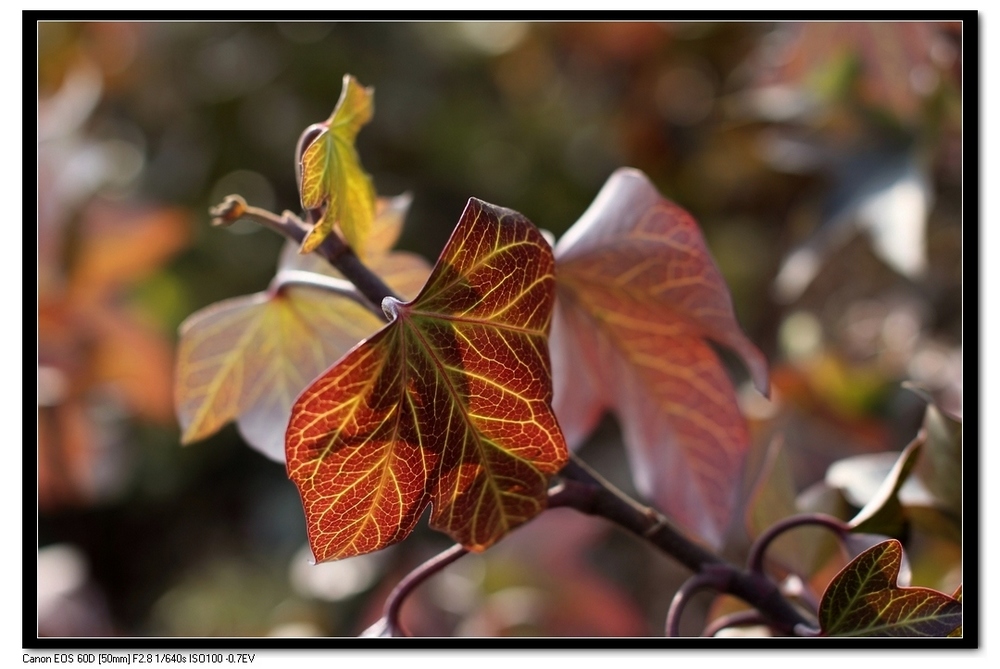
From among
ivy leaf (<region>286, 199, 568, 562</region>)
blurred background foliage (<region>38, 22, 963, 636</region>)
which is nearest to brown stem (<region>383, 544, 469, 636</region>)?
ivy leaf (<region>286, 199, 568, 562</region>)

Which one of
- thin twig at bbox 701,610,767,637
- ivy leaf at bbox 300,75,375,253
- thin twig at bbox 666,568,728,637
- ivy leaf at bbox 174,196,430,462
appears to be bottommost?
thin twig at bbox 701,610,767,637

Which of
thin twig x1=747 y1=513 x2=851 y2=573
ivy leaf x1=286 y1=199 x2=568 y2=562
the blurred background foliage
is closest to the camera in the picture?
ivy leaf x1=286 y1=199 x2=568 y2=562

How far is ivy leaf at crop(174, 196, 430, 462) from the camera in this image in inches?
17.3

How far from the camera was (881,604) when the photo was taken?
372 mm

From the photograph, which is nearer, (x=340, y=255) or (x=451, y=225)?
(x=340, y=255)

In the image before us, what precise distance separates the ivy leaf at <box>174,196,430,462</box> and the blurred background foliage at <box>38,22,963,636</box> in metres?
0.36

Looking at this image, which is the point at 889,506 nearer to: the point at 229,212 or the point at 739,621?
the point at 739,621

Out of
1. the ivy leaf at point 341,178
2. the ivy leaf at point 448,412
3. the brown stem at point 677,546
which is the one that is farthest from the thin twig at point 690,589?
the ivy leaf at point 341,178

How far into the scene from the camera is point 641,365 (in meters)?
0.47

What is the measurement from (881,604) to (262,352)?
0.32 metres

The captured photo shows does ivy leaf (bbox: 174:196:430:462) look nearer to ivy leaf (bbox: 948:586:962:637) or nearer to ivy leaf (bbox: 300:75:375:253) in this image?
ivy leaf (bbox: 300:75:375:253)

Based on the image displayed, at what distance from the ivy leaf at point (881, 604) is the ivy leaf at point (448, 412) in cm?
14

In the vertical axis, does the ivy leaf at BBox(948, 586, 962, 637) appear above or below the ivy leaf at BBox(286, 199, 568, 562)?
below

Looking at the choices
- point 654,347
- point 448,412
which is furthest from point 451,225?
point 448,412
